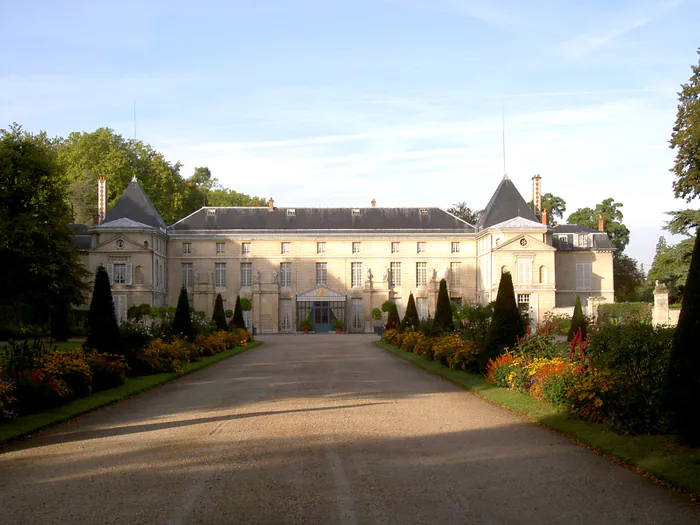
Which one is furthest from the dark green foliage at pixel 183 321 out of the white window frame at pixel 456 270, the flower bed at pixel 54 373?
the white window frame at pixel 456 270

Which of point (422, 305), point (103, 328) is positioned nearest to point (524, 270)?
point (422, 305)

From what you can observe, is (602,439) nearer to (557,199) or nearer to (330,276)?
(330,276)

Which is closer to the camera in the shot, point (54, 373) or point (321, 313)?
point (54, 373)

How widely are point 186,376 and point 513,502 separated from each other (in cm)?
1270

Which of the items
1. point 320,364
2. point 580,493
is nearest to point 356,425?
point 580,493

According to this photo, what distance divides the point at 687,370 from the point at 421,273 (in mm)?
46237

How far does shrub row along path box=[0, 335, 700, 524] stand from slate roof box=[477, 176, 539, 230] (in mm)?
40871

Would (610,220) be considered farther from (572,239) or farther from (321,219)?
(321,219)

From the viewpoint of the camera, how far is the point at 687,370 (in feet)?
22.5

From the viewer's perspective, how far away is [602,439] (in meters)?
7.97

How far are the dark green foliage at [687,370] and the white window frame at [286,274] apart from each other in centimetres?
4622

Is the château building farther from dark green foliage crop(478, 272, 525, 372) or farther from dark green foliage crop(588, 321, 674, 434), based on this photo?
dark green foliage crop(588, 321, 674, 434)

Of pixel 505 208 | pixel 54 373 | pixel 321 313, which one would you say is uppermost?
pixel 505 208

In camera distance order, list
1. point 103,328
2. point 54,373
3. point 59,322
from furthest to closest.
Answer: point 59,322 → point 103,328 → point 54,373
